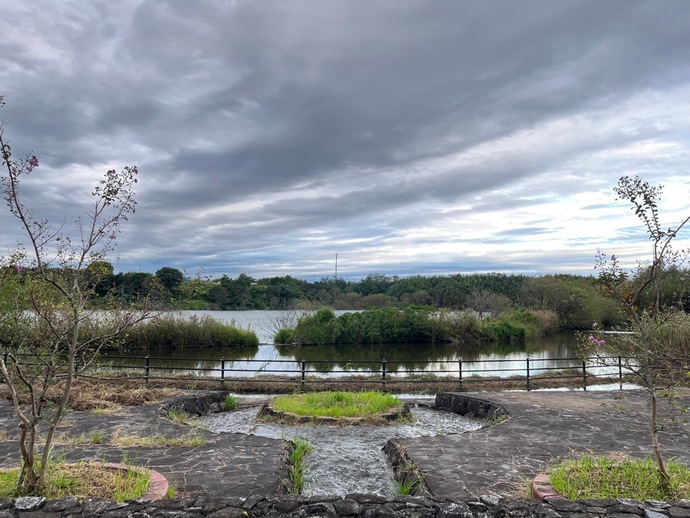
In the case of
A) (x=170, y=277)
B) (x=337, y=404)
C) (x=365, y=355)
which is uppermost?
(x=170, y=277)

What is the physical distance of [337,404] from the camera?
10523 millimetres

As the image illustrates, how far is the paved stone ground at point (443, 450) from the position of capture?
5.59 metres

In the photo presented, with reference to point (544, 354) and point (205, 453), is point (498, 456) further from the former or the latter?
point (544, 354)

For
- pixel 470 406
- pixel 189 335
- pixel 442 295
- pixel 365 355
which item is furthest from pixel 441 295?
pixel 470 406

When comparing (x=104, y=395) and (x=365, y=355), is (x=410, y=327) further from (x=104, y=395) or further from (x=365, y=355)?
(x=104, y=395)

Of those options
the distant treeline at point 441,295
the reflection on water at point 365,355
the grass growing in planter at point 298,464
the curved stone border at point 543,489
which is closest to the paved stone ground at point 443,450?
the grass growing in planter at point 298,464

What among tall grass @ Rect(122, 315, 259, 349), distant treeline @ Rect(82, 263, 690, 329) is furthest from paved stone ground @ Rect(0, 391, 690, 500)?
distant treeline @ Rect(82, 263, 690, 329)

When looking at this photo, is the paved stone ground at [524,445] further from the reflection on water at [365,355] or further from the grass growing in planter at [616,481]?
the reflection on water at [365,355]

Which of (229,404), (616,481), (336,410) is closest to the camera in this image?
(616,481)

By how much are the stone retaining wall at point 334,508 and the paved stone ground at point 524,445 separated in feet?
1.36

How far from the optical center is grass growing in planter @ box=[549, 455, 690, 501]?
4.54 metres

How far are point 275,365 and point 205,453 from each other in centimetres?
1508

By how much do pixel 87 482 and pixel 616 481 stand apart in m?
5.37

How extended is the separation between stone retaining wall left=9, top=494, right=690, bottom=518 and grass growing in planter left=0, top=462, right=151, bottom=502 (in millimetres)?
283
